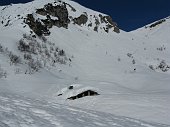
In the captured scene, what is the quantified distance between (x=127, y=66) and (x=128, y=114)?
1913 cm

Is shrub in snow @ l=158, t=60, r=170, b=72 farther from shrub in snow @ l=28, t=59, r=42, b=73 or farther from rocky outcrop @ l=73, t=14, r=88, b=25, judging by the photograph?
shrub in snow @ l=28, t=59, r=42, b=73

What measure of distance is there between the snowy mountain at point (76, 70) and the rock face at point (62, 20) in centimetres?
10

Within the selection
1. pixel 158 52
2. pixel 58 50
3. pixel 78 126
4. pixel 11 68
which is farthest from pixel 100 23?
pixel 78 126

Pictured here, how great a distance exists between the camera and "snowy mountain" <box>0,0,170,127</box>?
7.55m

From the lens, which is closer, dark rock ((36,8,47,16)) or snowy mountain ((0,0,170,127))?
snowy mountain ((0,0,170,127))

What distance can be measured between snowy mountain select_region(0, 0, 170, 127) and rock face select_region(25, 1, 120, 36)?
4.0 inches

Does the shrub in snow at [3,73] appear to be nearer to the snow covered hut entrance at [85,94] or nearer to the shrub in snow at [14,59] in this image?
the shrub in snow at [14,59]

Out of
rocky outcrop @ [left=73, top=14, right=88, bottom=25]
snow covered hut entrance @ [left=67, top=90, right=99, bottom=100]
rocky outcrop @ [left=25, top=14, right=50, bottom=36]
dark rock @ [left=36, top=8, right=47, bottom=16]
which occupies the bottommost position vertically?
snow covered hut entrance @ [left=67, top=90, right=99, bottom=100]

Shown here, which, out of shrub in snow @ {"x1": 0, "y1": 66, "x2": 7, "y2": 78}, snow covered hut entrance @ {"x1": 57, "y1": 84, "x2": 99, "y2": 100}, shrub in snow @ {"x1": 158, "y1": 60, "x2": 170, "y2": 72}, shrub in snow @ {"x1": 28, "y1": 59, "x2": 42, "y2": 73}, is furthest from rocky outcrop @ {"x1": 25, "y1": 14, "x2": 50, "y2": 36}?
snow covered hut entrance @ {"x1": 57, "y1": 84, "x2": 99, "y2": 100}

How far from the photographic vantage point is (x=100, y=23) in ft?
140

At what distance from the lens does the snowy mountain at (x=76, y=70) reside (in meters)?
7.55

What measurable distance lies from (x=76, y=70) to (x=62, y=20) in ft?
41.4

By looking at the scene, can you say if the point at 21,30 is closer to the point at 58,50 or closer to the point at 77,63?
the point at 58,50

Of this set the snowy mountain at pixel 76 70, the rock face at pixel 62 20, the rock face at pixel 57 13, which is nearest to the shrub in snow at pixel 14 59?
the snowy mountain at pixel 76 70
